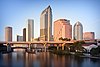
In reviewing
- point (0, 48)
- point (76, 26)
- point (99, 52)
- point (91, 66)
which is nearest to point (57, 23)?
point (76, 26)

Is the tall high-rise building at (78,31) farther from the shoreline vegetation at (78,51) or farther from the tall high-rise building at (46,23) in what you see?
the shoreline vegetation at (78,51)

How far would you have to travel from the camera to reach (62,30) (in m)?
56.7

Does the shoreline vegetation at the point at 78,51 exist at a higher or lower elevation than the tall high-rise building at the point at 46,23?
lower

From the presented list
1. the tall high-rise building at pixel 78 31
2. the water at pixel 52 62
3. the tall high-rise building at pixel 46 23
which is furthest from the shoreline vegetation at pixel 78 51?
the tall high-rise building at pixel 78 31

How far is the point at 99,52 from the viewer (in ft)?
68.1

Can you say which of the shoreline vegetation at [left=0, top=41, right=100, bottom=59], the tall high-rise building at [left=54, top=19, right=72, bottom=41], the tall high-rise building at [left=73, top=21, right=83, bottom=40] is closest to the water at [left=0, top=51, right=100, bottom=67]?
the shoreline vegetation at [left=0, top=41, right=100, bottom=59]

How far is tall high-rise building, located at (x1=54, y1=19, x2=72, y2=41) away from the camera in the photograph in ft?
185

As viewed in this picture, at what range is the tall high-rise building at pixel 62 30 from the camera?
56466mm

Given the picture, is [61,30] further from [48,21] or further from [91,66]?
[91,66]

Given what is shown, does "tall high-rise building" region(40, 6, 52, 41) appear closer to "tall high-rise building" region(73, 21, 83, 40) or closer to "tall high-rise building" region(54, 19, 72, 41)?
"tall high-rise building" region(54, 19, 72, 41)

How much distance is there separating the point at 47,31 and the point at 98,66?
51.5 m

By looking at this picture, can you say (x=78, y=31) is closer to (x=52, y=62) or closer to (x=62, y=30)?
(x=62, y=30)

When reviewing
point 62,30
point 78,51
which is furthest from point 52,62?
point 62,30

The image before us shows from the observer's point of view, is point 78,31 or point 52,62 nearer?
point 52,62
